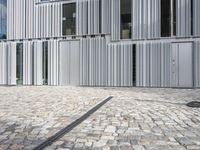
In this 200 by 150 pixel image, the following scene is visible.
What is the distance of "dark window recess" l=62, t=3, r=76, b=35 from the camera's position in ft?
72.8

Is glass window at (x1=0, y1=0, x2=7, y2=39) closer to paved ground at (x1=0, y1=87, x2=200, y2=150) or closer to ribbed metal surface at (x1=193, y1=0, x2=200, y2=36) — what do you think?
ribbed metal surface at (x1=193, y1=0, x2=200, y2=36)

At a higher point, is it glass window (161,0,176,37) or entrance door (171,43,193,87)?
glass window (161,0,176,37)

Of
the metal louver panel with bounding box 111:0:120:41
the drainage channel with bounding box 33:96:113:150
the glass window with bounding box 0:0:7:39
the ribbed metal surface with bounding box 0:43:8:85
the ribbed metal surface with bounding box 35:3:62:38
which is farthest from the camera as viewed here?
A: the glass window with bounding box 0:0:7:39

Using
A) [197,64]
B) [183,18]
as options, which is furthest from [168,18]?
[197,64]

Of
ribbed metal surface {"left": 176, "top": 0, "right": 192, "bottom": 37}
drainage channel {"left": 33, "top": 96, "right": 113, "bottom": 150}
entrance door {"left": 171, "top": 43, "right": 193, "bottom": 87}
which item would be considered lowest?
drainage channel {"left": 33, "top": 96, "right": 113, "bottom": 150}

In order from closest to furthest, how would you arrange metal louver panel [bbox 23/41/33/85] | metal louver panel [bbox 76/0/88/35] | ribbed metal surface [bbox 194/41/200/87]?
ribbed metal surface [bbox 194/41/200/87] → metal louver panel [bbox 76/0/88/35] → metal louver panel [bbox 23/41/33/85]

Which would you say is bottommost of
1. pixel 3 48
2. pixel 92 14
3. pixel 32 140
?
pixel 32 140

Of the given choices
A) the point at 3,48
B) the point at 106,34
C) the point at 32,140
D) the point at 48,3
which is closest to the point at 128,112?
the point at 32,140

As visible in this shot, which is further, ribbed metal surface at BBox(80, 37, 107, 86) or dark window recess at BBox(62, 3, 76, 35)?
dark window recess at BBox(62, 3, 76, 35)

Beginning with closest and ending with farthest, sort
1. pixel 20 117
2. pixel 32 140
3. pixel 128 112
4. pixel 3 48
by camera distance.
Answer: pixel 32 140 < pixel 20 117 < pixel 128 112 < pixel 3 48

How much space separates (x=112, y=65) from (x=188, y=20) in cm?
579

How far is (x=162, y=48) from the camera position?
19.6 m

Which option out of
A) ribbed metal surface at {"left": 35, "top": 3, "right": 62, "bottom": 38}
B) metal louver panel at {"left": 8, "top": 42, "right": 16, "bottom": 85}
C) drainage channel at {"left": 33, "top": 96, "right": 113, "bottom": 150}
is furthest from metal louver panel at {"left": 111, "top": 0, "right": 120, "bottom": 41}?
drainage channel at {"left": 33, "top": 96, "right": 113, "bottom": 150}

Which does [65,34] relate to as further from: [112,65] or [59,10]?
[112,65]
